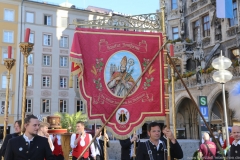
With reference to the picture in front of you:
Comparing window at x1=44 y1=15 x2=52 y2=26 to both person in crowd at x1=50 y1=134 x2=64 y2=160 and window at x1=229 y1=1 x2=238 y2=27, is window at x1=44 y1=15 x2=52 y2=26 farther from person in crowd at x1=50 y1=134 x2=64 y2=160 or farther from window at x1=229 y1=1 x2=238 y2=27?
person in crowd at x1=50 y1=134 x2=64 y2=160

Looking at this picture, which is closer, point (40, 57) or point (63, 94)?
point (40, 57)

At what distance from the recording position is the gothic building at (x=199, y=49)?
23.3 meters

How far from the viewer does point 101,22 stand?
5.93 metres

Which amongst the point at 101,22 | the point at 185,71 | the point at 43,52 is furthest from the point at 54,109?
the point at 101,22

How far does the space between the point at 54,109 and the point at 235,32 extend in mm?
24269

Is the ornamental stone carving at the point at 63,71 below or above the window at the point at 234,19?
below

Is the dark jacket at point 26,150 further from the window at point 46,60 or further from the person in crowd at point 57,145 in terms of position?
the window at point 46,60

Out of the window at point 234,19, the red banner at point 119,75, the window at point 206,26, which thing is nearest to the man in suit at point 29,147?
the red banner at point 119,75

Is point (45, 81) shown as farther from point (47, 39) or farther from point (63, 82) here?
point (47, 39)

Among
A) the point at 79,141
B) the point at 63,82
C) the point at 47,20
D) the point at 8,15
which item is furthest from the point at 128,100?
the point at 47,20

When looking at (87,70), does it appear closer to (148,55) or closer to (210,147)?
(148,55)

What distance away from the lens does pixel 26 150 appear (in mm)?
4426

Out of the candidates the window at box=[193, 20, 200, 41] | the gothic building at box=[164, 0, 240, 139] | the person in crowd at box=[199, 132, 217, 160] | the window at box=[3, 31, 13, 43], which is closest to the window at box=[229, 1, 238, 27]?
the gothic building at box=[164, 0, 240, 139]

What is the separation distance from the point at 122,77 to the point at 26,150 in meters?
2.25
